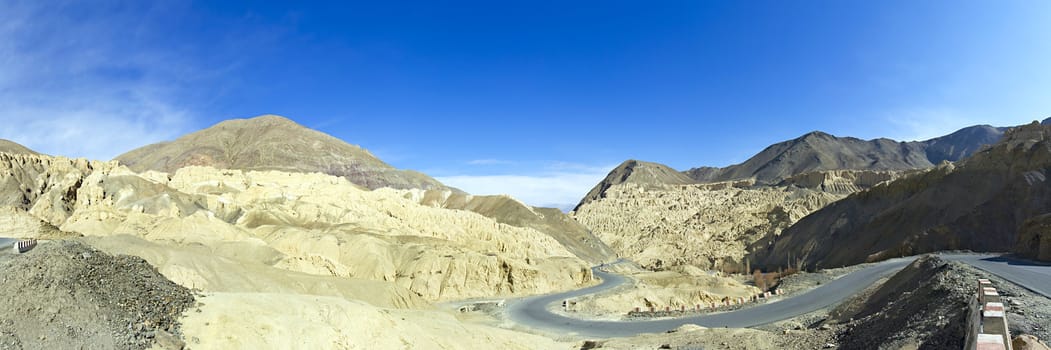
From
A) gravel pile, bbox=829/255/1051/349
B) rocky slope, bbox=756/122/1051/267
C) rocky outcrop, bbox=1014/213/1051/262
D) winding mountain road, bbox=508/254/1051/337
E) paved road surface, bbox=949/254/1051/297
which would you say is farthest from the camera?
rocky slope, bbox=756/122/1051/267

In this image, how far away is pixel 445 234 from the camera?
86.7 meters

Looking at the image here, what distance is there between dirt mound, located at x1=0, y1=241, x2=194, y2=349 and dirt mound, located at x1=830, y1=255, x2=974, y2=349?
17694 mm

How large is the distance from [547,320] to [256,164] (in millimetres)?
169800

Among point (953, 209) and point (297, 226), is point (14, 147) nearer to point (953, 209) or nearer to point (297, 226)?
point (297, 226)

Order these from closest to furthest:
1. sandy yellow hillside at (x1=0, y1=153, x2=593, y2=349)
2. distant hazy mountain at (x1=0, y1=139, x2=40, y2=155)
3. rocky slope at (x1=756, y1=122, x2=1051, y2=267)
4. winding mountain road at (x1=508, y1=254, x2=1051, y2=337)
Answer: sandy yellow hillside at (x1=0, y1=153, x2=593, y2=349) → winding mountain road at (x1=508, y1=254, x2=1051, y2=337) → rocky slope at (x1=756, y1=122, x2=1051, y2=267) → distant hazy mountain at (x1=0, y1=139, x2=40, y2=155)

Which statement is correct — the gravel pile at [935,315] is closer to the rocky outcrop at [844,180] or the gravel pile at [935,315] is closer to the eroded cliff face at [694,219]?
the eroded cliff face at [694,219]

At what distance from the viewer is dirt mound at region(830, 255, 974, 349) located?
40.5 ft

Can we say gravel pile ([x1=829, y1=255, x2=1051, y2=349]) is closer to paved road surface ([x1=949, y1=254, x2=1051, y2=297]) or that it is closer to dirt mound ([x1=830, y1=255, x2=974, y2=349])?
dirt mound ([x1=830, y1=255, x2=974, y2=349])

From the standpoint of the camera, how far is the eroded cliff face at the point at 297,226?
177ft

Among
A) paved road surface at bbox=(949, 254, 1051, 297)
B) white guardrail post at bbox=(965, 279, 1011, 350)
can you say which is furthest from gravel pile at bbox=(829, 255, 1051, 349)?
white guardrail post at bbox=(965, 279, 1011, 350)

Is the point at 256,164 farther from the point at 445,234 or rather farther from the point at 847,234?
the point at 847,234

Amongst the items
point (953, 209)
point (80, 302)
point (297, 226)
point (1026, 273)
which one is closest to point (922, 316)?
point (1026, 273)

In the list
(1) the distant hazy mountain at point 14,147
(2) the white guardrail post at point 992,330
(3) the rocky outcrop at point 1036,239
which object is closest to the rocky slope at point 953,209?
(3) the rocky outcrop at point 1036,239

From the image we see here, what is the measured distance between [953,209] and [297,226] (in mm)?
75027
